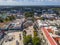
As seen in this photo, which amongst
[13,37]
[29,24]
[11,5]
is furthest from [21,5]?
[13,37]

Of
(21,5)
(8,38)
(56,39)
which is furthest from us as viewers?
(21,5)

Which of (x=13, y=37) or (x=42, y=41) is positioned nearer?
(x=42, y=41)

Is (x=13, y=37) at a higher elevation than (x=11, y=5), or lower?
higher

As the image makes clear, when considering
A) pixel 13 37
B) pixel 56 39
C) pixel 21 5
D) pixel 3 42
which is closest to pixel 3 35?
pixel 13 37

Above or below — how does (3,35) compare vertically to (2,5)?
above

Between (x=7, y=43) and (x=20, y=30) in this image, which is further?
(x=20, y=30)

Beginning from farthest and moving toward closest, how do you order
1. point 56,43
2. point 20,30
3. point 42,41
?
point 20,30 < point 42,41 < point 56,43

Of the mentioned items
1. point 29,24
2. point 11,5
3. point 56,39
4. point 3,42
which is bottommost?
point 11,5

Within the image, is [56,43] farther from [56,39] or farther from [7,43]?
[7,43]

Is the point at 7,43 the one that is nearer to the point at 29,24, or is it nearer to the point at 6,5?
the point at 29,24
